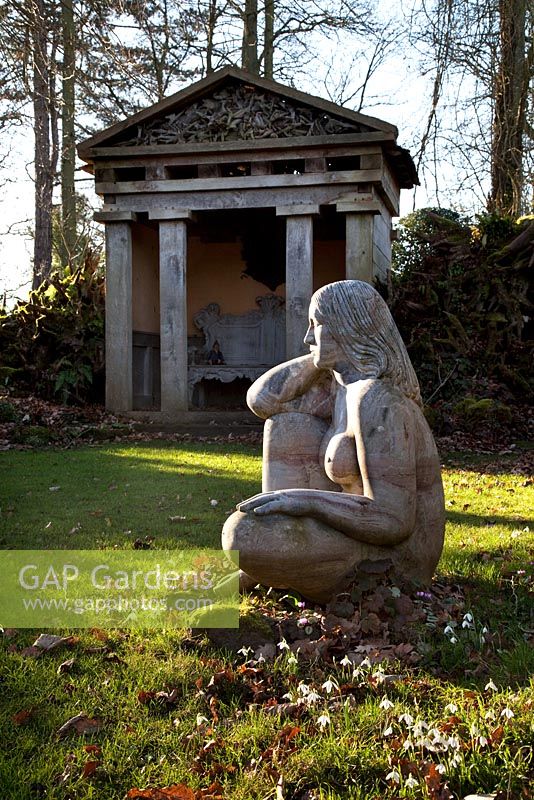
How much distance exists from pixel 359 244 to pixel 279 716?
1049 cm

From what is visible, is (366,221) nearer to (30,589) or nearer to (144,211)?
(144,211)

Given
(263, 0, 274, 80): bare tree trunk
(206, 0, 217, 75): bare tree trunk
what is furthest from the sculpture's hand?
(263, 0, 274, 80): bare tree trunk

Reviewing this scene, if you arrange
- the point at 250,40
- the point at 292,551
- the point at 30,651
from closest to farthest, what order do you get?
the point at 30,651 < the point at 292,551 < the point at 250,40

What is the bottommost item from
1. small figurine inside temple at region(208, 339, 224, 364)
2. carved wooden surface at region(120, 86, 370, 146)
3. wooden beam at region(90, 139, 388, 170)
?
small figurine inside temple at region(208, 339, 224, 364)

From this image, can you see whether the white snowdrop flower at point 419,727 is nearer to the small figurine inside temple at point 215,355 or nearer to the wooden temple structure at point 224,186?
the wooden temple structure at point 224,186

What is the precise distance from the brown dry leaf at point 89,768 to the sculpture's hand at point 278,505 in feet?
4.76

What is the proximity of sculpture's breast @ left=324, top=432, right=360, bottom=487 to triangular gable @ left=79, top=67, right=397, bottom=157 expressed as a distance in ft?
31.2

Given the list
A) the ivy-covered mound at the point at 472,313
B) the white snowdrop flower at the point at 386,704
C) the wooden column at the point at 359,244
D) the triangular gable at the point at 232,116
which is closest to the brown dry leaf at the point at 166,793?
the white snowdrop flower at the point at 386,704

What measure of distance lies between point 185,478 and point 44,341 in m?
7.20

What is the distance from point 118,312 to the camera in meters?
13.9

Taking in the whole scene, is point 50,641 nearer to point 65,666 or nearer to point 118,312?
point 65,666

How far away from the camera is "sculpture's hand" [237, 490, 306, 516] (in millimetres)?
3951

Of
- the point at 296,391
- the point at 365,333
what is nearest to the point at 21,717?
the point at 296,391

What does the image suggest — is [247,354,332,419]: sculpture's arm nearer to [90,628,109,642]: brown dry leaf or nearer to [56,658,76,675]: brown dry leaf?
[90,628,109,642]: brown dry leaf
